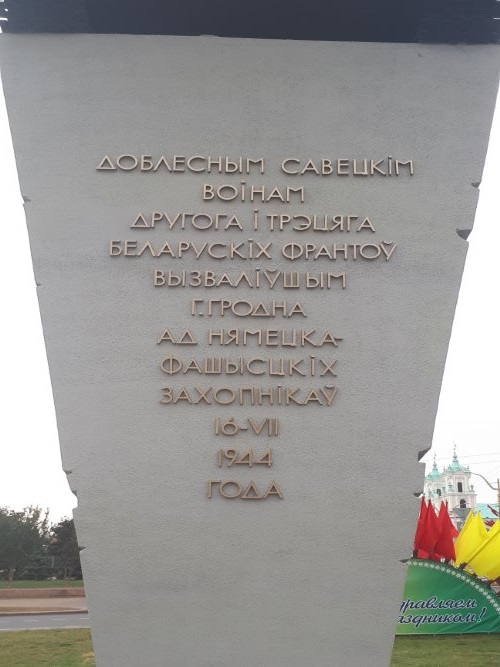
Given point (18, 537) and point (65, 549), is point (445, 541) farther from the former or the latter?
point (65, 549)

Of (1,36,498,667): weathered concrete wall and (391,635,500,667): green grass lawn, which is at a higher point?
(1,36,498,667): weathered concrete wall

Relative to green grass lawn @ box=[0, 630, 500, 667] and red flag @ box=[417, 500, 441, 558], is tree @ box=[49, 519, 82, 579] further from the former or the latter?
red flag @ box=[417, 500, 441, 558]

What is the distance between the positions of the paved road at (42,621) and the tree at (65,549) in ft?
40.4

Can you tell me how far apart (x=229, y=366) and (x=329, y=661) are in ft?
6.66

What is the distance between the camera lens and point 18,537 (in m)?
26.9

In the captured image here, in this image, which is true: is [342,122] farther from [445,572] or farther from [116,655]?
[445,572]

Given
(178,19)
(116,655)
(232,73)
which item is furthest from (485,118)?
(116,655)

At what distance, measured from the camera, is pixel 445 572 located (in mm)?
11961

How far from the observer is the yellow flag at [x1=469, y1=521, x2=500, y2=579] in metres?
12.9

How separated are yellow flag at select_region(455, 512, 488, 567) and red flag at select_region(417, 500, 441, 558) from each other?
3.08ft

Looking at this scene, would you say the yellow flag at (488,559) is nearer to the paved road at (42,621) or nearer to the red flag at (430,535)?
the red flag at (430,535)

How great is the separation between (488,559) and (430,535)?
4.63ft

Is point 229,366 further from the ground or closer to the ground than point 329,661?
further from the ground

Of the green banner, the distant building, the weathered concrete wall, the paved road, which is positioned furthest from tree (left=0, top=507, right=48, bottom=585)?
the distant building
